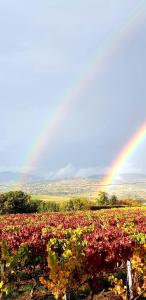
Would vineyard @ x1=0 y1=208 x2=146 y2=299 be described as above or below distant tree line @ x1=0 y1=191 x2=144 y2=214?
below

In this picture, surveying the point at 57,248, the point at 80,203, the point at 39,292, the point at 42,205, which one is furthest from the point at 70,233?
the point at 80,203

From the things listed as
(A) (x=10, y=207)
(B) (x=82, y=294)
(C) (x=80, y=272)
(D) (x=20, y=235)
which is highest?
(A) (x=10, y=207)

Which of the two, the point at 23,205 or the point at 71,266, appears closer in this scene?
the point at 71,266

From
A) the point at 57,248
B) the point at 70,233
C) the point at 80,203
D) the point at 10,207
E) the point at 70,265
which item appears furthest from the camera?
the point at 80,203

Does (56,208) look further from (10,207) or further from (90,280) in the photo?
(90,280)

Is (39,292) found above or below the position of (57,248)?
below

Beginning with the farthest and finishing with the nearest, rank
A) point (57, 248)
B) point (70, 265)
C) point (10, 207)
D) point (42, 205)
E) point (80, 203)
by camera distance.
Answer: point (80, 203)
point (42, 205)
point (10, 207)
point (57, 248)
point (70, 265)

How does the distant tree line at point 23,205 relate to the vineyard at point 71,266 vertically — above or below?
above

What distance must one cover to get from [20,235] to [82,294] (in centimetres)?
426

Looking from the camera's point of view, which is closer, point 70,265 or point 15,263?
point 70,265

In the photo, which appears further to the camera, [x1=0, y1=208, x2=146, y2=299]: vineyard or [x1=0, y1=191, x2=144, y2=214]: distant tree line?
[x1=0, y1=191, x2=144, y2=214]: distant tree line

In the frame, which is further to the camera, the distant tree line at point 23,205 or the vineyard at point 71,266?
the distant tree line at point 23,205

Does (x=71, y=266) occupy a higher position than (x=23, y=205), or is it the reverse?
(x=23, y=205)

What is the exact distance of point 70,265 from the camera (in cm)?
1248
